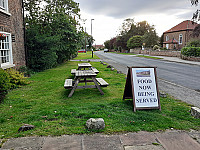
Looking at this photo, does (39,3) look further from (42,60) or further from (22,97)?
(22,97)

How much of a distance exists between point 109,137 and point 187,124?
194 cm

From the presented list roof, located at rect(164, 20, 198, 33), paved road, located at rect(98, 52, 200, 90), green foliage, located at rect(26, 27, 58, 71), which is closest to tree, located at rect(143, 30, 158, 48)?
roof, located at rect(164, 20, 198, 33)

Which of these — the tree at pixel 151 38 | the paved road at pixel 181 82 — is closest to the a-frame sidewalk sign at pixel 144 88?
the paved road at pixel 181 82

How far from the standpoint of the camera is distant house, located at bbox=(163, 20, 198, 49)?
5332 centimetres

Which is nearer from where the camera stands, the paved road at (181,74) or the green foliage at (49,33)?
the paved road at (181,74)

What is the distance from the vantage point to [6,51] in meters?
10.0

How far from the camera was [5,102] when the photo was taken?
573 centimetres

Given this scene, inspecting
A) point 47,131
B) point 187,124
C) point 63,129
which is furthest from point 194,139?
point 47,131

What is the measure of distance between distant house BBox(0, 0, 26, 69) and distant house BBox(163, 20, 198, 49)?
5129cm

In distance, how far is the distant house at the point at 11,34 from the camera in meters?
9.49

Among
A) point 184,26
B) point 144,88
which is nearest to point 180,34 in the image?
point 184,26

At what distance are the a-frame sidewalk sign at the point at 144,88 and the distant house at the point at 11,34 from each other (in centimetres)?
681

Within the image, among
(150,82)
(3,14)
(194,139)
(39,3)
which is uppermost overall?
(39,3)

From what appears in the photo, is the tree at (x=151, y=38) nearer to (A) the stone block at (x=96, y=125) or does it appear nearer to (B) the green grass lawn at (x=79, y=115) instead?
(B) the green grass lawn at (x=79, y=115)
